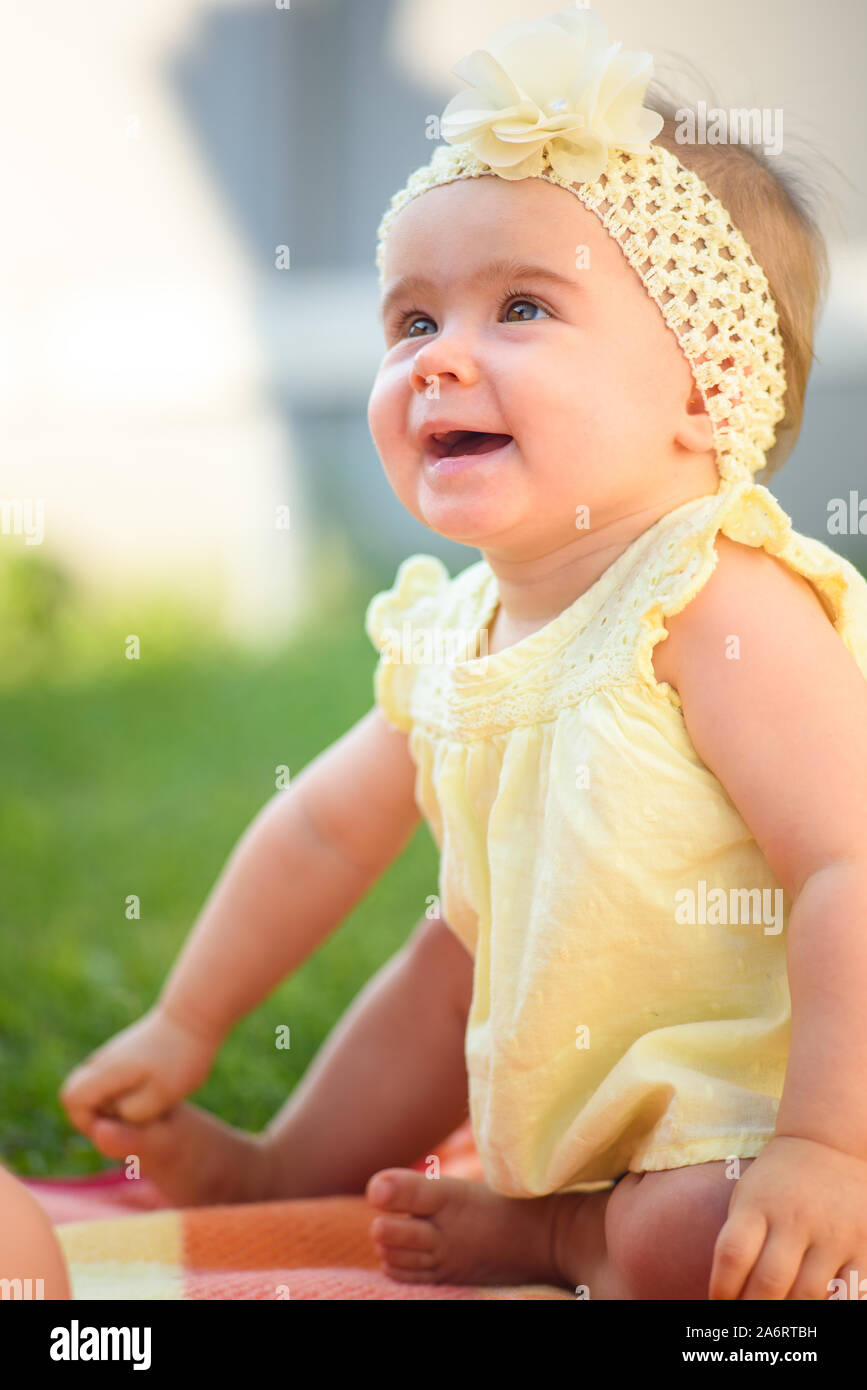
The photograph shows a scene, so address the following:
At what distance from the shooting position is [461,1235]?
1.10m

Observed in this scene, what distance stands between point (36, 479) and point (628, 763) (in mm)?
3582

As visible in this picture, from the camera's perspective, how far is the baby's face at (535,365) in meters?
1.02

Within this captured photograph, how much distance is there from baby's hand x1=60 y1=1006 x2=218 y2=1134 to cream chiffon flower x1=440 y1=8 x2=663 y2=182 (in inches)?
33.0

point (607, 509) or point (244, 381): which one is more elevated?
point (244, 381)

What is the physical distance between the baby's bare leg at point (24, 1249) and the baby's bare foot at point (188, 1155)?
45cm

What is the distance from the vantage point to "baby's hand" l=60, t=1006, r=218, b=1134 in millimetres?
1340

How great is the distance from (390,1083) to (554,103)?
0.86 m

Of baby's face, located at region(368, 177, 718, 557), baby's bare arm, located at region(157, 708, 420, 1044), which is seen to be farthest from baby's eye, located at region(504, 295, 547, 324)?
baby's bare arm, located at region(157, 708, 420, 1044)

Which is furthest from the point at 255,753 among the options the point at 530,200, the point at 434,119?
the point at 530,200

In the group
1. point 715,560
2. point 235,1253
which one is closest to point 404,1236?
point 235,1253

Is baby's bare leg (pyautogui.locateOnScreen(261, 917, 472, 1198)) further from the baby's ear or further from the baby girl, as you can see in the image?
the baby's ear

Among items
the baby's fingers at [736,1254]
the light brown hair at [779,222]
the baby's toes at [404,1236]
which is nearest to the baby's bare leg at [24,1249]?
the baby's toes at [404,1236]
